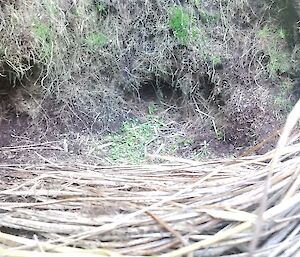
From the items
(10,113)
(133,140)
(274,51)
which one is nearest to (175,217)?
(133,140)

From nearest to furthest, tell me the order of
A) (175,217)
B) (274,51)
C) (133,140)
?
1. (175,217)
2. (133,140)
3. (274,51)

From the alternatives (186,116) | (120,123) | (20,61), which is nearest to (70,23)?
(20,61)

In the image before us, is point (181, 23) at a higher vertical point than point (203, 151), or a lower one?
higher

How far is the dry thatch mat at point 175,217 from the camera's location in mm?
569

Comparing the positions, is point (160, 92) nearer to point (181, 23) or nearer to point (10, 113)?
point (181, 23)

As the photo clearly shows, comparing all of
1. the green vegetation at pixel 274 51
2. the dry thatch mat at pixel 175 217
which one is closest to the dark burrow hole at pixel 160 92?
the green vegetation at pixel 274 51

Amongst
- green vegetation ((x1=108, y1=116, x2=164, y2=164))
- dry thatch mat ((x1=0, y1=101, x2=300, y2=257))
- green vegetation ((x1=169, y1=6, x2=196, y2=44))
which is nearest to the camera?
dry thatch mat ((x1=0, y1=101, x2=300, y2=257))

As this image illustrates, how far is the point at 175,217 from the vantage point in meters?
0.60

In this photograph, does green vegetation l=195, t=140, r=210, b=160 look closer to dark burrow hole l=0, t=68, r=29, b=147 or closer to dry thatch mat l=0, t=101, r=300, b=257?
dark burrow hole l=0, t=68, r=29, b=147

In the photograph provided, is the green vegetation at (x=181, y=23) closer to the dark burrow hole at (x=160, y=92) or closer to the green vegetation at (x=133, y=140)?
the dark burrow hole at (x=160, y=92)

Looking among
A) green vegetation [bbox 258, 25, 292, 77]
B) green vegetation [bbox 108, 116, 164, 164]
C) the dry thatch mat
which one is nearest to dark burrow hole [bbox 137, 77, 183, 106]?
green vegetation [bbox 108, 116, 164, 164]

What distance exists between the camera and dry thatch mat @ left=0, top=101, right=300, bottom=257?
1.87ft

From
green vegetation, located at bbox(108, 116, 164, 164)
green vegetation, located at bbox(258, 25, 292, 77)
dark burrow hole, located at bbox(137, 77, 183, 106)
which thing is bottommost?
green vegetation, located at bbox(108, 116, 164, 164)

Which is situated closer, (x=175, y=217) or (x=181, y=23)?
(x=175, y=217)
